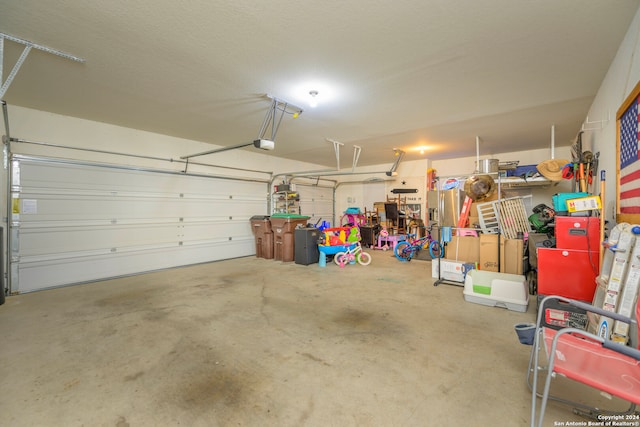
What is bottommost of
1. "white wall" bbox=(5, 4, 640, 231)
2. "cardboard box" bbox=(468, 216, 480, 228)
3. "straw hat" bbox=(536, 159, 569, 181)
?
"cardboard box" bbox=(468, 216, 480, 228)

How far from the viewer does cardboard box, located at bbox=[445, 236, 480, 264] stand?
4.50m

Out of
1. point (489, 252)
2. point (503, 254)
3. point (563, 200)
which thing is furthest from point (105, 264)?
point (563, 200)

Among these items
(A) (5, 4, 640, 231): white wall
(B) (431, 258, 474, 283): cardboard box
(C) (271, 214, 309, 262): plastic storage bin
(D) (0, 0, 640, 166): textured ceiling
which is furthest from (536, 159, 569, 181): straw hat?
(C) (271, 214, 309, 262): plastic storage bin

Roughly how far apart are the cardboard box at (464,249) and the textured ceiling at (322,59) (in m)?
2.12

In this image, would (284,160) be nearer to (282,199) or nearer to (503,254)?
(282,199)

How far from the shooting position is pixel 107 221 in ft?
15.8

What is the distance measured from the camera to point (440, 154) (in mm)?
7641

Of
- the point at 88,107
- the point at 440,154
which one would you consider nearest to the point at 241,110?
the point at 88,107

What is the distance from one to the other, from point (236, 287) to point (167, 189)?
289cm

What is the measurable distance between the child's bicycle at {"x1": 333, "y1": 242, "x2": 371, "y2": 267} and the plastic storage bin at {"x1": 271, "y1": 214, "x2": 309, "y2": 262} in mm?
1173

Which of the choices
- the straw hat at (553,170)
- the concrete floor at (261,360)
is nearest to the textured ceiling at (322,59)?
the straw hat at (553,170)

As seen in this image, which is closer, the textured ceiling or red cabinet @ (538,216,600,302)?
the textured ceiling

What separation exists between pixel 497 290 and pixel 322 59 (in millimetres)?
3548

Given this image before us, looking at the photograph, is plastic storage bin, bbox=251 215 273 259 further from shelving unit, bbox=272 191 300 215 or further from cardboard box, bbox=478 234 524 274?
cardboard box, bbox=478 234 524 274
